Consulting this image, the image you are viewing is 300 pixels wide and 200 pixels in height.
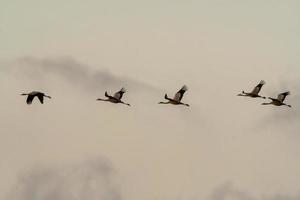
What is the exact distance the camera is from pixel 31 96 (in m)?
198
